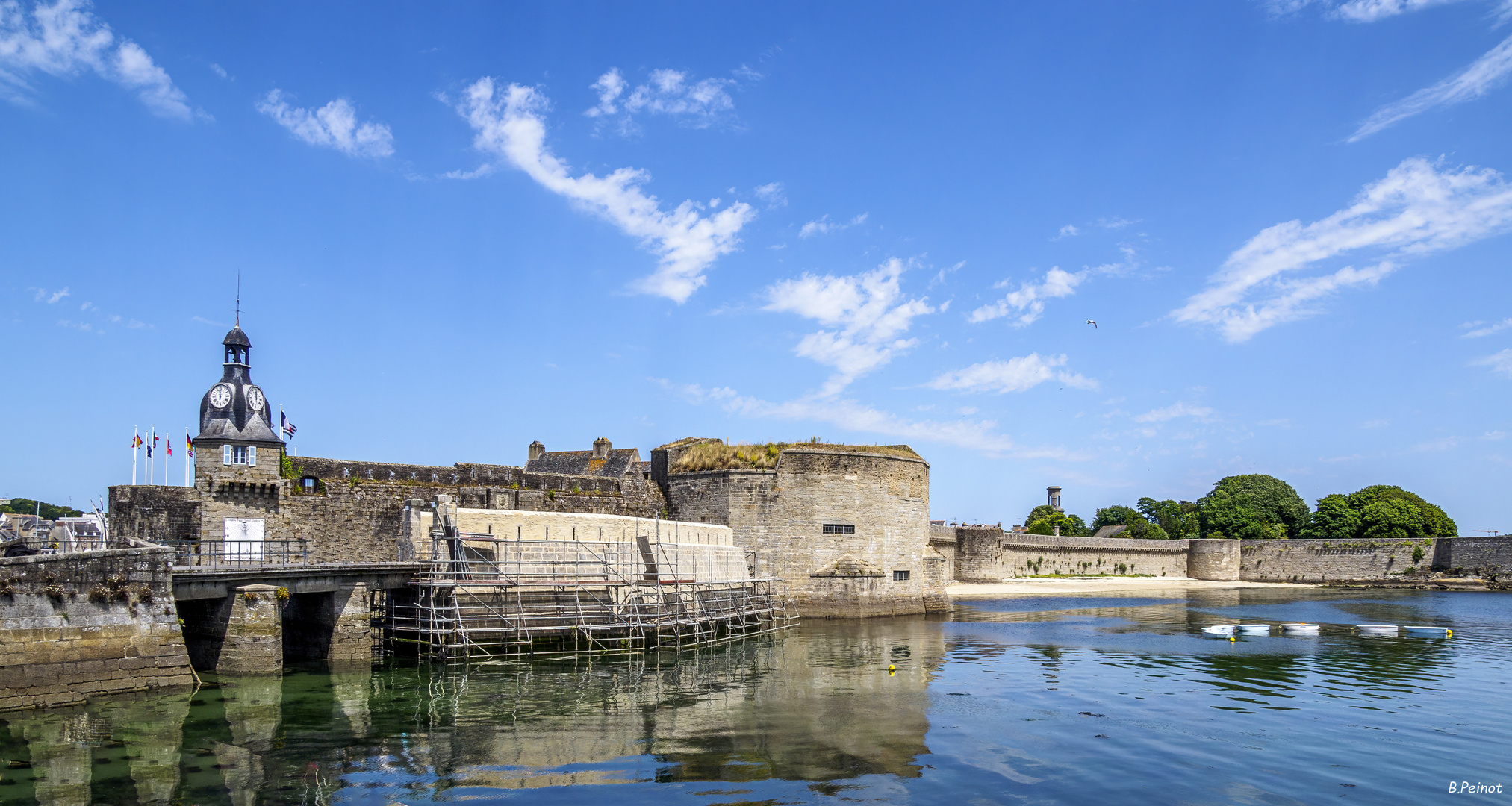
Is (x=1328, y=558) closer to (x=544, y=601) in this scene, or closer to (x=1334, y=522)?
(x=1334, y=522)

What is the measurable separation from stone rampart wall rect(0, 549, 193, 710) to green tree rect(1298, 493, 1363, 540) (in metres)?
75.2

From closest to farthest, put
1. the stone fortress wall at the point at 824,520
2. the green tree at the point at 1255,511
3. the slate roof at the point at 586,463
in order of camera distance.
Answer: the stone fortress wall at the point at 824,520 → the slate roof at the point at 586,463 → the green tree at the point at 1255,511

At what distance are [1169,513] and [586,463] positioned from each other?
76.1 m

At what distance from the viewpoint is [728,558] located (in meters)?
31.1

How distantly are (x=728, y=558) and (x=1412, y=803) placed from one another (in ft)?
71.8

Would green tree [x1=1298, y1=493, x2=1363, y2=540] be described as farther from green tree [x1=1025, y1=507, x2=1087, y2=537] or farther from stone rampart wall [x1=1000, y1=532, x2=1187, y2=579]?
green tree [x1=1025, y1=507, x2=1087, y2=537]

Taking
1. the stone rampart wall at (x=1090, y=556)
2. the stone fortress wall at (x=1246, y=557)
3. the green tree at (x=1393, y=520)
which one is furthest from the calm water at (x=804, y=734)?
the green tree at (x=1393, y=520)

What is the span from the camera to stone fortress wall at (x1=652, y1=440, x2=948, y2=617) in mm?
32938

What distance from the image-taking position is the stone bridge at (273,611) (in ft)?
60.8

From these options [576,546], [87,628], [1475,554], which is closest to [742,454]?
[576,546]

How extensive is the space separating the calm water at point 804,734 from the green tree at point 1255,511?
190 feet

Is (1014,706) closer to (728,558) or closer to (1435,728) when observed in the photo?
(1435,728)

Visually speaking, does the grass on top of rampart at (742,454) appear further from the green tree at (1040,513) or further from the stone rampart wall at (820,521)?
the green tree at (1040,513)

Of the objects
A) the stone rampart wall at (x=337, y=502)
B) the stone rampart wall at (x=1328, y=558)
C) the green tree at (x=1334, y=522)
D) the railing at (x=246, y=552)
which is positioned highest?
the stone rampart wall at (x=337, y=502)
